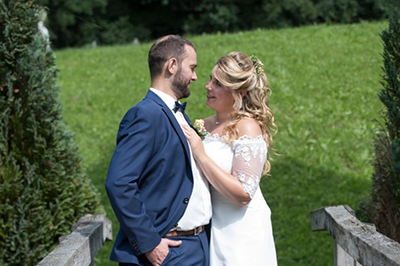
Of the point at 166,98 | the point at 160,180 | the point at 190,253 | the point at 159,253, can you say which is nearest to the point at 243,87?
the point at 166,98

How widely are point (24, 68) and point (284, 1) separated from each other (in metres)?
24.2

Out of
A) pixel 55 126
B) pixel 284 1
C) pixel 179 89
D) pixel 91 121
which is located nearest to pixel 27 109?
pixel 55 126

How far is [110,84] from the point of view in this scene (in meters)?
12.3

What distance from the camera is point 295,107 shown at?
10109 millimetres

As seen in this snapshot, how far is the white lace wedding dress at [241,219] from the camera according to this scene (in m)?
2.93

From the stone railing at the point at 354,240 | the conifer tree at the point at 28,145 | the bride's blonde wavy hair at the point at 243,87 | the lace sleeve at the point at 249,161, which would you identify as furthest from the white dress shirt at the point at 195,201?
the conifer tree at the point at 28,145

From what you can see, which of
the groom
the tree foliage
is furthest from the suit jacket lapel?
the tree foliage

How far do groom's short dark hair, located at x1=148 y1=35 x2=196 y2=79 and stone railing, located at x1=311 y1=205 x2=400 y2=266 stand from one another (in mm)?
1659

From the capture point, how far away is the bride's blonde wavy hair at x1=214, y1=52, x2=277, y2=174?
3170 mm

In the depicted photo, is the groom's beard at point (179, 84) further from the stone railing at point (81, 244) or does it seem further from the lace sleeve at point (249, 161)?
the stone railing at point (81, 244)

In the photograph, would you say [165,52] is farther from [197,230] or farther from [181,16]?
[181,16]

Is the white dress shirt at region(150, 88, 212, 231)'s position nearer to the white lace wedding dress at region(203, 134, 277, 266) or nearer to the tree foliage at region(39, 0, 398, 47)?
the white lace wedding dress at region(203, 134, 277, 266)

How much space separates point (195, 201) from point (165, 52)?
99 centimetres

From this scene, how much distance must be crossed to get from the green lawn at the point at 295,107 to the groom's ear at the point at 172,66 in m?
A: 4.25
